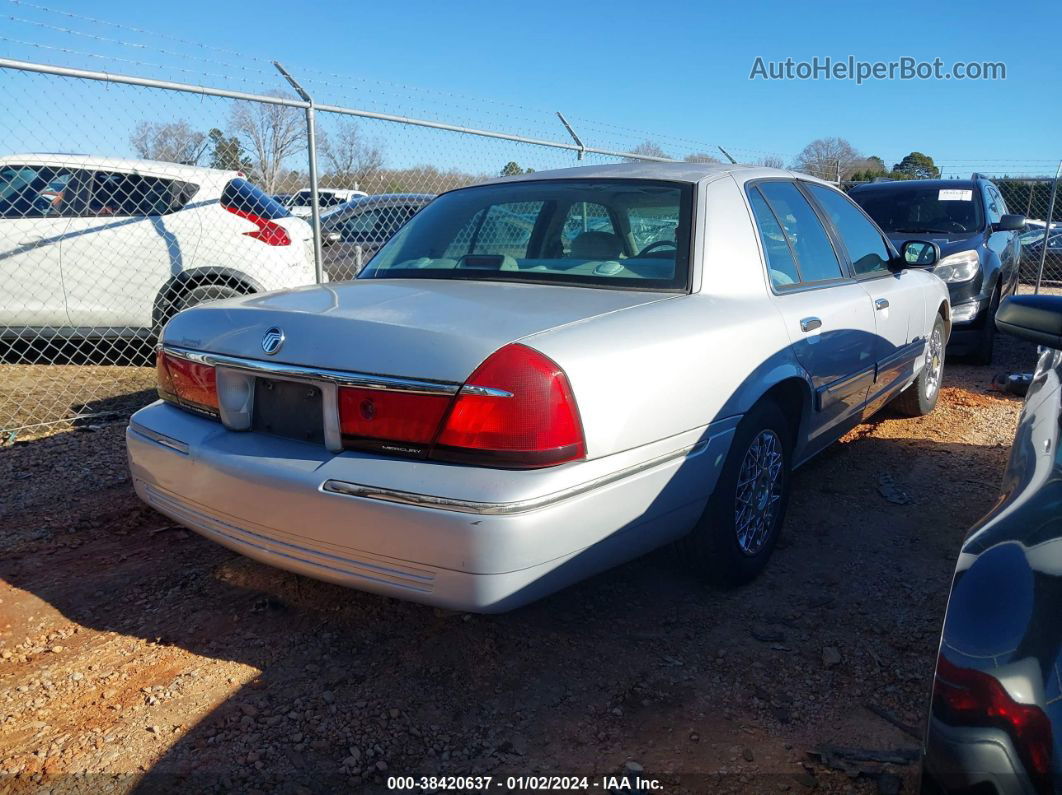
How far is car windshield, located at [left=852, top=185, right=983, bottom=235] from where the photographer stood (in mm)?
8008

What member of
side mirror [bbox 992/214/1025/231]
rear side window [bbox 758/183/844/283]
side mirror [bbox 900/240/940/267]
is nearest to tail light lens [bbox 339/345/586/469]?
rear side window [bbox 758/183/844/283]

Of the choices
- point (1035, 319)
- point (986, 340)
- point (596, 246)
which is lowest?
point (986, 340)

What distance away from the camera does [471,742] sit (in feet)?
7.46

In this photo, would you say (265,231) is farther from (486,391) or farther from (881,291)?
(486,391)

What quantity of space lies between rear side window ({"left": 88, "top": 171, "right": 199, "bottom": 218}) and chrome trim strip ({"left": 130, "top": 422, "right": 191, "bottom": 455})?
12.8 feet

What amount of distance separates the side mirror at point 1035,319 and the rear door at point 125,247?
567 centimetres

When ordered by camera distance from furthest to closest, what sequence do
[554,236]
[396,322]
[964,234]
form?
[964,234] → [554,236] → [396,322]

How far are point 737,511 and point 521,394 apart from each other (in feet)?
4.15

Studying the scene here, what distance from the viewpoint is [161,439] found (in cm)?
274

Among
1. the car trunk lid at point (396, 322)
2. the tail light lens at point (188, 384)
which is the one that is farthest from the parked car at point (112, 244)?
the car trunk lid at point (396, 322)

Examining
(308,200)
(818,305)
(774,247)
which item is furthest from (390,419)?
(308,200)

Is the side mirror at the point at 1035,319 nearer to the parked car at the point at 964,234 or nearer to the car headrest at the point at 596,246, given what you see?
the car headrest at the point at 596,246

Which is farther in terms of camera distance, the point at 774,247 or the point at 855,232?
the point at 855,232

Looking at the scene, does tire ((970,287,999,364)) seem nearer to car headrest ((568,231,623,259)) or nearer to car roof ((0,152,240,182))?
car headrest ((568,231,623,259))
